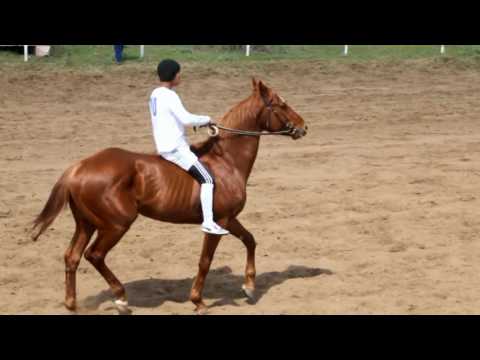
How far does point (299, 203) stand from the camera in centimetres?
1159

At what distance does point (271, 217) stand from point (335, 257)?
1732mm

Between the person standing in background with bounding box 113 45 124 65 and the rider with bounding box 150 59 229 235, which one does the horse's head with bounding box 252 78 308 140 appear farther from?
the person standing in background with bounding box 113 45 124 65

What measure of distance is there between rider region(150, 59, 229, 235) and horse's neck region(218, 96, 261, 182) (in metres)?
0.44

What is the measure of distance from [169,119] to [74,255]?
1677 millimetres

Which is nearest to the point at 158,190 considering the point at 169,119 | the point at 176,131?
the point at 176,131

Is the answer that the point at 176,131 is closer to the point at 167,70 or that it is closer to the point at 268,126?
the point at 167,70

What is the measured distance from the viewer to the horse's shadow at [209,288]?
8.33 meters

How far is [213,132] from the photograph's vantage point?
8109 mm

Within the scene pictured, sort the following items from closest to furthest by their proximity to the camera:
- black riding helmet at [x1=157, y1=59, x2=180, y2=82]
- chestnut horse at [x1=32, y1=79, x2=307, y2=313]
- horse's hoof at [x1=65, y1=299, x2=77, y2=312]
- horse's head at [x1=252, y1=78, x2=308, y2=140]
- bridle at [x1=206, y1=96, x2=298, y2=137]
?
chestnut horse at [x1=32, y1=79, x2=307, y2=313] < black riding helmet at [x1=157, y1=59, x2=180, y2=82] < horse's hoof at [x1=65, y1=299, x2=77, y2=312] < bridle at [x1=206, y1=96, x2=298, y2=137] < horse's head at [x1=252, y1=78, x2=308, y2=140]

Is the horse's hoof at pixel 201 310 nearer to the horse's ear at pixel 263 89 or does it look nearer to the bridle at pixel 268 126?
the bridle at pixel 268 126

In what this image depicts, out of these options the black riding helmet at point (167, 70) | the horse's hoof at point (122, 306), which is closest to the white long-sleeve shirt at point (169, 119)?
the black riding helmet at point (167, 70)

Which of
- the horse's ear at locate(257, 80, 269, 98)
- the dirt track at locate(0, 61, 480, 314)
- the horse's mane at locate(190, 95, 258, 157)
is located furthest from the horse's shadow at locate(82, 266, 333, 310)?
the horse's ear at locate(257, 80, 269, 98)

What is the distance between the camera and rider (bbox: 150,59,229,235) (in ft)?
25.0

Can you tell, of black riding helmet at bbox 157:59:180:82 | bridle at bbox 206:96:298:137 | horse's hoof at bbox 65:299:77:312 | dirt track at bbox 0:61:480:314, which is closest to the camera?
black riding helmet at bbox 157:59:180:82
